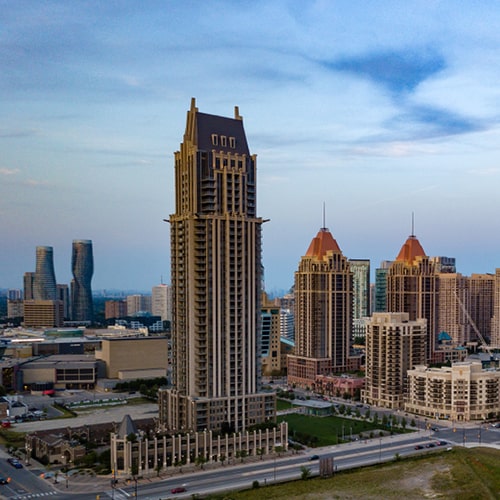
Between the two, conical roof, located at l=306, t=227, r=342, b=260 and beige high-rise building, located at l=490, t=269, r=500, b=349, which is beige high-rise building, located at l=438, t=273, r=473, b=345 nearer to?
beige high-rise building, located at l=490, t=269, r=500, b=349

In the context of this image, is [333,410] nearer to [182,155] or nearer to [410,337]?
[410,337]

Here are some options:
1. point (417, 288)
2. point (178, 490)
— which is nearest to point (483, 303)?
point (417, 288)

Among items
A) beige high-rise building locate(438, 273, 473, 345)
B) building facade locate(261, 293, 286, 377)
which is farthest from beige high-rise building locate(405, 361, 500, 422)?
beige high-rise building locate(438, 273, 473, 345)

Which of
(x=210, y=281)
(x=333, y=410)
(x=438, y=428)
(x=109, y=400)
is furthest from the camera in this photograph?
(x=109, y=400)

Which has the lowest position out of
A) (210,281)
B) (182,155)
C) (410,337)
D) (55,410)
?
(55,410)

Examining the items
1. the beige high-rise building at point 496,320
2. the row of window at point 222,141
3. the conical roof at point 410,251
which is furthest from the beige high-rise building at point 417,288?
the row of window at point 222,141

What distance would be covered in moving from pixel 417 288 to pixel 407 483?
67612 mm

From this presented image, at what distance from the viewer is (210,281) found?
65438 millimetres

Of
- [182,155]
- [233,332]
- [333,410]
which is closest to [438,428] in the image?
[333,410]

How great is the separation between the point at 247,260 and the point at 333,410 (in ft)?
90.7

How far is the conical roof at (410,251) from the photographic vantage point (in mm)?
119938

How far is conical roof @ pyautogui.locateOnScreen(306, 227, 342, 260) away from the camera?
11119 centimetres

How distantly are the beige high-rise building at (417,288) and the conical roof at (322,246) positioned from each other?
14694mm

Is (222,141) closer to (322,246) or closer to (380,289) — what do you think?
(322,246)
